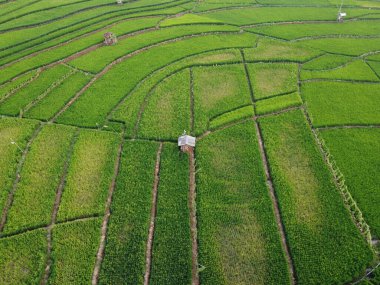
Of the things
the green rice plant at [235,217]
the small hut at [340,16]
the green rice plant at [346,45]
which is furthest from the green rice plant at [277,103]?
the small hut at [340,16]

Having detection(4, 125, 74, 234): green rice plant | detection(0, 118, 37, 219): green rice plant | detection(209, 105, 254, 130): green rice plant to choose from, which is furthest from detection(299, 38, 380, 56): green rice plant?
detection(0, 118, 37, 219): green rice plant

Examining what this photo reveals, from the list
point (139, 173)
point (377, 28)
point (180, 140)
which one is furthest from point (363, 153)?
point (377, 28)

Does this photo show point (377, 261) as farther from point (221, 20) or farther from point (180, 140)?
point (221, 20)

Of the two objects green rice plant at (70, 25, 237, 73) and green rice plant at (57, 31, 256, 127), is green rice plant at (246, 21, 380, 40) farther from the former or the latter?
green rice plant at (70, 25, 237, 73)

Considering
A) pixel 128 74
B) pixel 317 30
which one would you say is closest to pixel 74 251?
pixel 128 74

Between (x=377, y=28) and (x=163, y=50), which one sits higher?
(x=377, y=28)

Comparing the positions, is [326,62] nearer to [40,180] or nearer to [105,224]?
[105,224]

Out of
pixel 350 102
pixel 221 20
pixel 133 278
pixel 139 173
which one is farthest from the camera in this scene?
pixel 221 20

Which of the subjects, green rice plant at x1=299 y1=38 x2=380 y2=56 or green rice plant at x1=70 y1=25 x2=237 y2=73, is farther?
green rice plant at x1=299 y1=38 x2=380 y2=56
